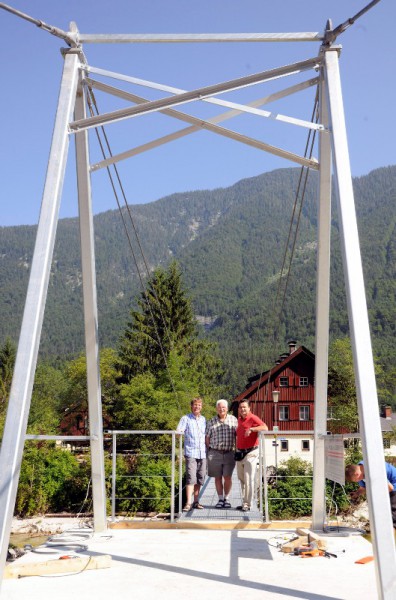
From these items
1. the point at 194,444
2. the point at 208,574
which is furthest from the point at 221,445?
the point at 208,574

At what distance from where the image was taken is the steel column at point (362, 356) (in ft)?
12.8

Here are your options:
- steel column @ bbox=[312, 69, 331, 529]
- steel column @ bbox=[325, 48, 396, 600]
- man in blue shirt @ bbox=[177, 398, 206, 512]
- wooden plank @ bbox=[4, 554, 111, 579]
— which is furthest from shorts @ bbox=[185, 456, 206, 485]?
steel column @ bbox=[325, 48, 396, 600]

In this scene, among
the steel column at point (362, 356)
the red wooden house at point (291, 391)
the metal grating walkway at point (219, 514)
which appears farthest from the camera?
the red wooden house at point (291, 391)

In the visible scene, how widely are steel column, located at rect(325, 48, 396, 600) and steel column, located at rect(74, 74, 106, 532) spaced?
2.40 m

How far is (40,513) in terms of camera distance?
24.2 meters

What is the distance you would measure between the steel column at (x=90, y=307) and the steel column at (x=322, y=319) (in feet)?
7.22

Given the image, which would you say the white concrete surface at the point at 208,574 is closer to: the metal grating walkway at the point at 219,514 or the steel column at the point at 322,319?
the steel column at the point at 322,319

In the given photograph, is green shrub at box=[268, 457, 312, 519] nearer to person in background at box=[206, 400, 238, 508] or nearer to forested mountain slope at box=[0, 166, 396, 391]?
person in background at box=[206, 400, 238, 508]

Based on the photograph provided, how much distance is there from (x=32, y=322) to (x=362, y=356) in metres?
2.17

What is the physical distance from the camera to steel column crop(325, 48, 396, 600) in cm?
389

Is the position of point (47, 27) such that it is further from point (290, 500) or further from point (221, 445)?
point (290, 500)

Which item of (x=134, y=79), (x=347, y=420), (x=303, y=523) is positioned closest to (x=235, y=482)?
(x=303, y=523)

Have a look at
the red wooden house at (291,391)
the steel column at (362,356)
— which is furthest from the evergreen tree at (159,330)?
the steel column at (362,356)

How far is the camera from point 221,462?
28.1 ft
